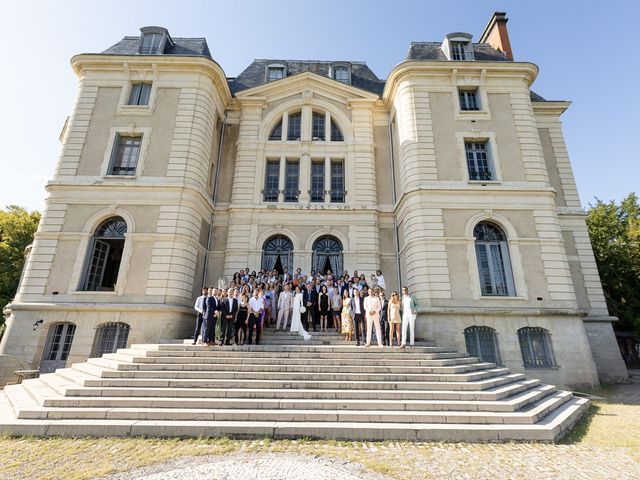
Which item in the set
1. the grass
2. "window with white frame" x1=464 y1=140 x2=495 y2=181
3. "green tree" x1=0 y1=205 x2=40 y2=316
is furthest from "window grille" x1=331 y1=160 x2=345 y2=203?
"green tree" x1=0 y1=205 x2=40 y2=316

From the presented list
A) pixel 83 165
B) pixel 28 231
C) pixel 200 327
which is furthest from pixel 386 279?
pixel 28 231

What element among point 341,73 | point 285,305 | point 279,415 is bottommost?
point 279,415

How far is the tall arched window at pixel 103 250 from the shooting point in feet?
45.0

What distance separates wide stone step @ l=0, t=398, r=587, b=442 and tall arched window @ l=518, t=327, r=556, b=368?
759 centimetres

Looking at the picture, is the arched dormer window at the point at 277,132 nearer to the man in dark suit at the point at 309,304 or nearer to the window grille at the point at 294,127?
the window grille at the point at 294,127

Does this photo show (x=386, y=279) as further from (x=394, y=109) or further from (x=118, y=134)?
(x=118, y=134)

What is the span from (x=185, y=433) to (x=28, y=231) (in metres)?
30.2

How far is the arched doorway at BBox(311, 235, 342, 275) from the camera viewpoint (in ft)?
52.4

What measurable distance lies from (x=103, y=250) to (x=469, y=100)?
1977cm

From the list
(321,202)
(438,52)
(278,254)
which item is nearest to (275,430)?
(278,254)

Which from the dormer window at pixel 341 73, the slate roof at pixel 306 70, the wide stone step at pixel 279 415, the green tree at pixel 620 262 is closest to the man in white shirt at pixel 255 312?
the wide stone step at pixel 279 415

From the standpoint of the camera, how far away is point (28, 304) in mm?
12359

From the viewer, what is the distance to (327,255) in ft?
52.9

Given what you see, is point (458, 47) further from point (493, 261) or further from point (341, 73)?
point (493, 261)
